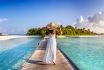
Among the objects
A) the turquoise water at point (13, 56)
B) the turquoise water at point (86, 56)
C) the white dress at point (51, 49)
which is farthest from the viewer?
the turquoise water at point (86, 56)

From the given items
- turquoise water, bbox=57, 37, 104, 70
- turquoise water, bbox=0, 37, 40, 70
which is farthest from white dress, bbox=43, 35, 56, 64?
turquoise water, bbox=57, 37, 104, 70

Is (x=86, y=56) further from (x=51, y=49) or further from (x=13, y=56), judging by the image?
(x=51, y=49)

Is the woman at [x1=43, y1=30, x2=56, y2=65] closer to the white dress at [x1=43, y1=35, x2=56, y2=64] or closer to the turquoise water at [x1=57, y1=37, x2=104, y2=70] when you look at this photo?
the white dress at [x1=43, y1=35, x2=56, y2=64]

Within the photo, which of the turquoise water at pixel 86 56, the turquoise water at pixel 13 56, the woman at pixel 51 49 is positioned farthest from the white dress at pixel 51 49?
the turquoise water at pixel 86 56

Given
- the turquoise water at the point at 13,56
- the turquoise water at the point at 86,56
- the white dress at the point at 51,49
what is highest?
the white dress at the point at 51,49

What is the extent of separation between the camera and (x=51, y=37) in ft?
26.9

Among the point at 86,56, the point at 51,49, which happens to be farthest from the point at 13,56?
the point at 51,49

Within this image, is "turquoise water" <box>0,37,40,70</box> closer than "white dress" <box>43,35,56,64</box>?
No

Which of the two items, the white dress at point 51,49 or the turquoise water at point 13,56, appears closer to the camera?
the white dress at point 51,49

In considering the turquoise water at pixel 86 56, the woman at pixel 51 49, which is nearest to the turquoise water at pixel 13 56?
the woman at pixel 51 49

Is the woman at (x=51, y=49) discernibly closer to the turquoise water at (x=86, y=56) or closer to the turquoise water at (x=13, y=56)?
the turquoise water at (x=13, y=56)

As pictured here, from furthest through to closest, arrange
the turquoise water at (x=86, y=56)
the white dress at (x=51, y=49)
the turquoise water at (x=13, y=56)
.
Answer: the turquoise water at (x=86, y=56) < the turquoise water at (x=13, y=56) < the white dress at (x=51, y=49)

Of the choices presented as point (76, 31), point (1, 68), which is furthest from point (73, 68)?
point (76, 31)

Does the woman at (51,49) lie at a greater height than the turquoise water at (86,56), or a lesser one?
greater
